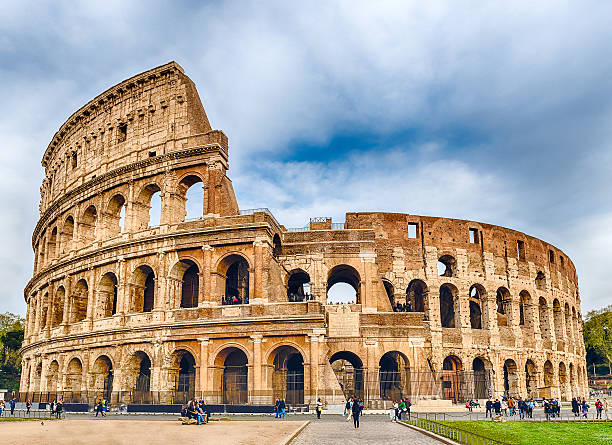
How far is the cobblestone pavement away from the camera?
45.6 ft

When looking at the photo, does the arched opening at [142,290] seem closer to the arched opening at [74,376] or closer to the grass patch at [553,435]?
the arched opening at [74,376]

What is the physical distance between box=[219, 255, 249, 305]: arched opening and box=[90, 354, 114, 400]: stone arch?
23.8 ft

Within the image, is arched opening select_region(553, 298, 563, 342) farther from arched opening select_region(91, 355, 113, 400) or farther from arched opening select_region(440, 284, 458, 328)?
arched opening select_region(91, 355, 113, 400)

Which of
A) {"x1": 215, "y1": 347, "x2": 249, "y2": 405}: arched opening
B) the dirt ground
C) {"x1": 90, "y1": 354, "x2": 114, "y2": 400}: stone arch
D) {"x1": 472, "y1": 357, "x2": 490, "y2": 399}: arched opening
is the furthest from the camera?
{"x1": 472, "y1": 357, "x2": 490, "y2": 399}: arched opening

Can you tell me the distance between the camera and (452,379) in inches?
1356

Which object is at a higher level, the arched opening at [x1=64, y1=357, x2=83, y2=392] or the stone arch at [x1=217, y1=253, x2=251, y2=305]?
the stone arch at [x1=217, y1=253, x2=251, y2=305]

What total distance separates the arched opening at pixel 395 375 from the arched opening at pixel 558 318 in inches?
611

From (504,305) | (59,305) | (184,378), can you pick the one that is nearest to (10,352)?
(59,305)

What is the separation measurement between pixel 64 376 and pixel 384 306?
1813 cm

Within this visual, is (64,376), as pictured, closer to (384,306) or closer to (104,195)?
(104,195)

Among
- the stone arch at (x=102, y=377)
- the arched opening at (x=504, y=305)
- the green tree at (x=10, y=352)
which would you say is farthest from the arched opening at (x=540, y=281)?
the green tree at (x=10, y=352)

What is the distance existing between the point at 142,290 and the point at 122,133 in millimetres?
10106

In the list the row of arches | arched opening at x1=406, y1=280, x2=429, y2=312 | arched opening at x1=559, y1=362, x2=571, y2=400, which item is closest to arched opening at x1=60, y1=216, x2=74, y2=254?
the row of arches

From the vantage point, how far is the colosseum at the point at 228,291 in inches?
1073
